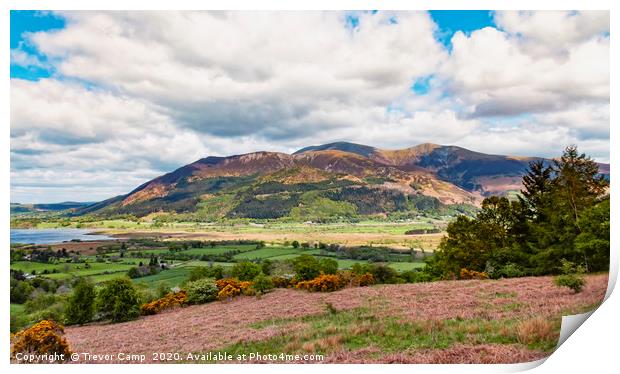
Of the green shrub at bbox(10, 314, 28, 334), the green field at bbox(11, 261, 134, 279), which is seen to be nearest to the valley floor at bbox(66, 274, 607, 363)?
the green shrub at bbox(10, 314, 28, 334)

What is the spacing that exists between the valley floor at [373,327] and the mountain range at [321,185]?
6.17 m

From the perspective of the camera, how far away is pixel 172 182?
15203 mm

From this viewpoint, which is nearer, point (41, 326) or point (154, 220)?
point (41, 326)

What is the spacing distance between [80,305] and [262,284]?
5.82m

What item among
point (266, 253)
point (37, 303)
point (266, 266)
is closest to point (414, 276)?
point (266, 253)

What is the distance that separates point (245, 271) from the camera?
14.0 metres

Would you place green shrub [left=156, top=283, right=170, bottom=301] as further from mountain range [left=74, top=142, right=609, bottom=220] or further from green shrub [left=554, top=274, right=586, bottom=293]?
green shrub [left=554, top=274, right=586, bottom=293]

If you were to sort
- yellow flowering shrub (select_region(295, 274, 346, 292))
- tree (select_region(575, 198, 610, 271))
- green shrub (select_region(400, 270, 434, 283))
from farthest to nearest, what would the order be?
1. green shrub (select_region(400, 270, 434, 283))
2. yellow flowering shrub (select_region(295, 274, 346, 292))
3. tree (select_region(575, 198, 610, 271))

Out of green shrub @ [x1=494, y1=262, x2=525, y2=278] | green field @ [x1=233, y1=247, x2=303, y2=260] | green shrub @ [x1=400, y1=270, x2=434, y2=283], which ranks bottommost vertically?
green shrub @ [x1=400, y1=270, x2=434, y2=283]

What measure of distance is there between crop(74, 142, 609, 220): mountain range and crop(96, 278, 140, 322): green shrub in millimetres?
4441

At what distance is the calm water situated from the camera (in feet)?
32.9
